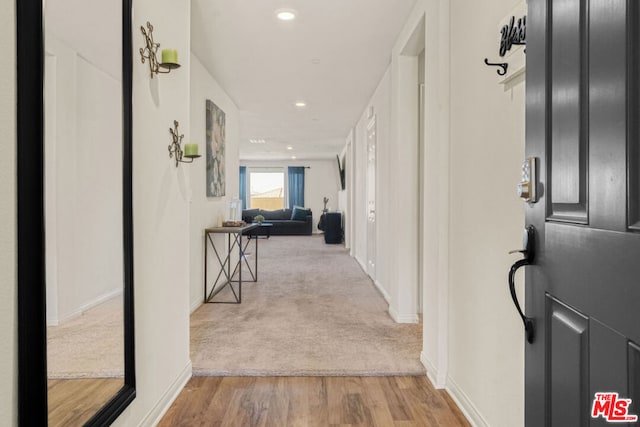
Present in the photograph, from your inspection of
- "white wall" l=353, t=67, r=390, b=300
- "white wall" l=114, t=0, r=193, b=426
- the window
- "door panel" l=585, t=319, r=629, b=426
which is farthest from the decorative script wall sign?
the window

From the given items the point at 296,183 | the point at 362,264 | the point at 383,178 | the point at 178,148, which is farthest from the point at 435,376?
the point at 296,183

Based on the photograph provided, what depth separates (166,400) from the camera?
2.12 m

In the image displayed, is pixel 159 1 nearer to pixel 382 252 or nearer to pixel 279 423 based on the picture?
pixel 279 423

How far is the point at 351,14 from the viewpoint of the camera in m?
3.05

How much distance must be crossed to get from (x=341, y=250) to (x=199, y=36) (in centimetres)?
613

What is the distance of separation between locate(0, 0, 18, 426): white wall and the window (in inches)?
495

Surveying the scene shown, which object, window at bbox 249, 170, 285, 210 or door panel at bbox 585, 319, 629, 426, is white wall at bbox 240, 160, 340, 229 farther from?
door panel at bbox 585, 319, 629, 426

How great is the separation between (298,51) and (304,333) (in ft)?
7.90

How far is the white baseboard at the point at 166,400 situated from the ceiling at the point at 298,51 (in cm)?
237

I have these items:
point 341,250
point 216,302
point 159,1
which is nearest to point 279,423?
point 159,1

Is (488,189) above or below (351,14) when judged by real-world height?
below

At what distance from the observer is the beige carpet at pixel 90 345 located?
123cm

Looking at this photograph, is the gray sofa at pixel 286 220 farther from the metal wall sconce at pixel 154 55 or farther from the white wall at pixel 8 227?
the white wall at pixel 8 227

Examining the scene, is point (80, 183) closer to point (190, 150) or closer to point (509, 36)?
point (190, 150)
